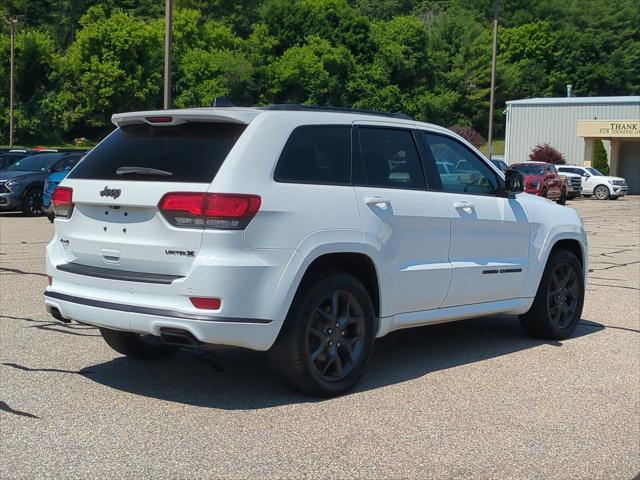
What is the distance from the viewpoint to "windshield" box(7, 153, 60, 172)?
23.6m

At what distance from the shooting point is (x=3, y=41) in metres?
69.4

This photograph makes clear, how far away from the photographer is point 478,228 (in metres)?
7.18

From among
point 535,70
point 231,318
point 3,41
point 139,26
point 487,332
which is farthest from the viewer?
point 535,70

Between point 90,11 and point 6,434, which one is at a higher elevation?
point 90,11

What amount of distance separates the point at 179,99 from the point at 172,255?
2811 inches

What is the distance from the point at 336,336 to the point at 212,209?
1.32m

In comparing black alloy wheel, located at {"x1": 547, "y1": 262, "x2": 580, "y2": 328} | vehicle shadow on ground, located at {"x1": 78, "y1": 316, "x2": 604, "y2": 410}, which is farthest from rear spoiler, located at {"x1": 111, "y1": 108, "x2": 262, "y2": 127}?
black alloy wheel, located at {"x1": 547, "y1": 262, "x2": 580, "y2": 328}

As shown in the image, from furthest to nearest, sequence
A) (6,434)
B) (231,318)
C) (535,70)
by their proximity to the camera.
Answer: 1. (535,70)
2. (231,318)
3. (6,434)

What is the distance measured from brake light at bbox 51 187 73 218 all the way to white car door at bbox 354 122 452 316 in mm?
1986

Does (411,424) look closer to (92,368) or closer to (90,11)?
(92,368)

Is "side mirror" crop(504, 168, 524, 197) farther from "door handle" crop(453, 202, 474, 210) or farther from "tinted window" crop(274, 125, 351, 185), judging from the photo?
"tinted window" crop(274, 125, 351, 185)

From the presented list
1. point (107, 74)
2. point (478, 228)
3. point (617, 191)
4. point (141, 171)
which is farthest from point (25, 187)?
point (107, 74)

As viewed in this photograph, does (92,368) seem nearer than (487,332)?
Yes

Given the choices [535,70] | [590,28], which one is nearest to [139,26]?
[535,70]
